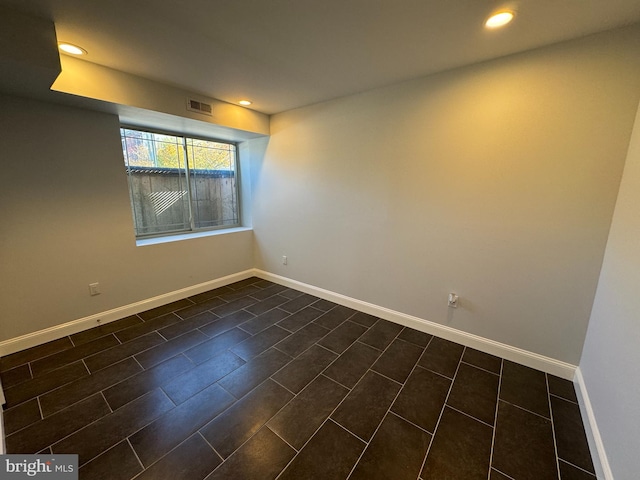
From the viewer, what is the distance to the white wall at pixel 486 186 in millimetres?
1691

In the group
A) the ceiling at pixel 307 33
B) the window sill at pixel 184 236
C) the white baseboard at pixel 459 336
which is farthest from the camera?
the window sill at pixel 184 236

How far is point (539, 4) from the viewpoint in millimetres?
1355

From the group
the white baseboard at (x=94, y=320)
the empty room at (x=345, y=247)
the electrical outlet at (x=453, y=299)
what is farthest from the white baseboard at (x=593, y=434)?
the white baseboard at (x=94, y=320)

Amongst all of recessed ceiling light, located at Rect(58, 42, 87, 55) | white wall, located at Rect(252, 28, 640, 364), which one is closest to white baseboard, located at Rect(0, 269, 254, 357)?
white wall, located at Rect(252, 28, 640, 364)

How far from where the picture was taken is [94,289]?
258 centimetres

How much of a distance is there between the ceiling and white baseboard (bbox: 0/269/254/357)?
91.1 inches

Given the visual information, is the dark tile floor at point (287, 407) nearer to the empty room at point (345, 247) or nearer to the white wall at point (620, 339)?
the empty room at point (345, 247)

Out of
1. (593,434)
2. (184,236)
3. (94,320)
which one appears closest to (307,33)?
(184,236)

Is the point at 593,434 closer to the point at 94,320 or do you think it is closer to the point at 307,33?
the point at 307,33

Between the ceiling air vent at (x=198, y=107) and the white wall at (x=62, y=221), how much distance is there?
28.2 inches

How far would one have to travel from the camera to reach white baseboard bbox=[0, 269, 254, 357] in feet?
7.23

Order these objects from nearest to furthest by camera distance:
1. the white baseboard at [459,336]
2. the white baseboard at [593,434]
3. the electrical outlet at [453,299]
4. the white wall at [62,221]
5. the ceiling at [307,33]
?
the white baseboard at [593,434] → the ceiling at [307,33] → the white baseboard at [459,336] → the white wall at [62,221] → the electrical outlet at [453,299]

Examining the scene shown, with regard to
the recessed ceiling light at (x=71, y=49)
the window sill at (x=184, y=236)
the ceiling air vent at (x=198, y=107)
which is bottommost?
the window sill at (x=184, y=236)

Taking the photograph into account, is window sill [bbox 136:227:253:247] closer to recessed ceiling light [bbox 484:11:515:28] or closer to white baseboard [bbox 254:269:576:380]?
white baseboard [bbox 254:269:576:380]
